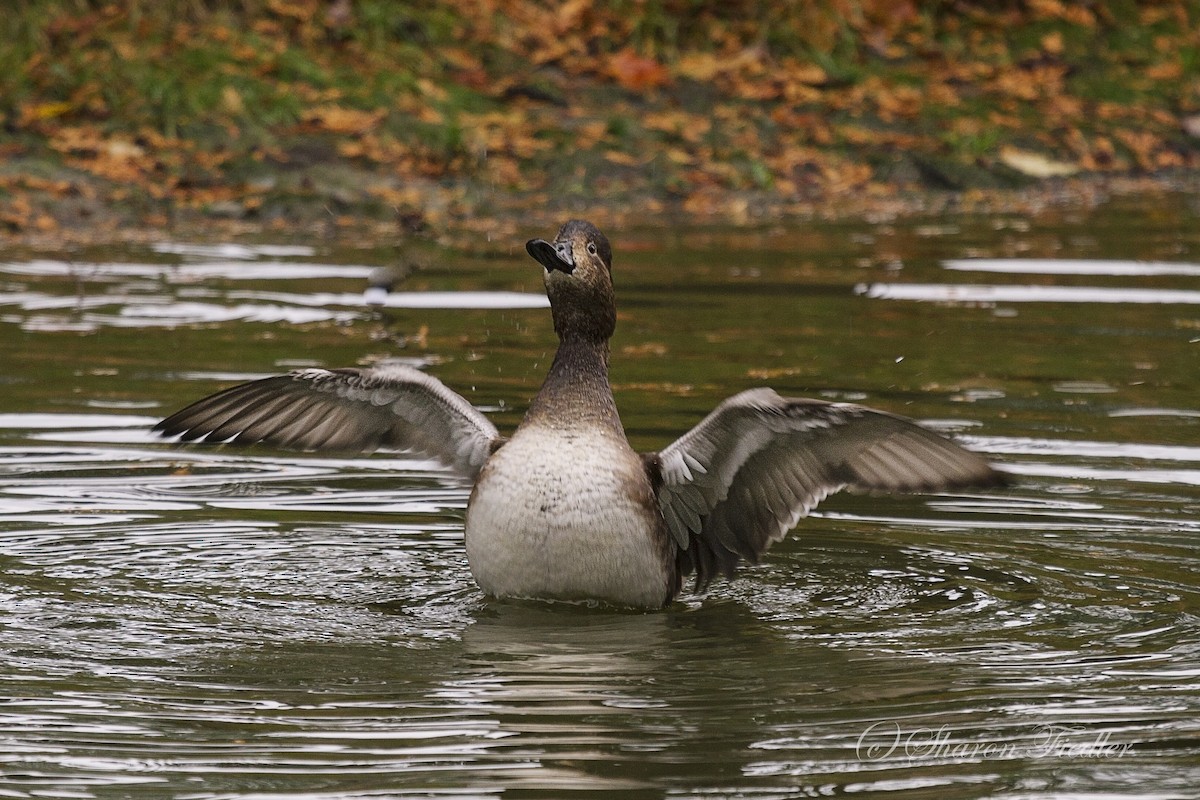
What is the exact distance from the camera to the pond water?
478cm

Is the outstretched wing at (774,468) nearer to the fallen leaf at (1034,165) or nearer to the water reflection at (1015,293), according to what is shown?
the water reflection at (1015,293)

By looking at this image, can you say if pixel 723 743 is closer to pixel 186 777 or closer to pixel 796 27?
pixel 186 777

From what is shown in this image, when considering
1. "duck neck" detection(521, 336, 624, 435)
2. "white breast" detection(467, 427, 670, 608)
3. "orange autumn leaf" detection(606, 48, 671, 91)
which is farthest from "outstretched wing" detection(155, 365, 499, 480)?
"orange autumn leaf" detection(606, 48, 671, 91)

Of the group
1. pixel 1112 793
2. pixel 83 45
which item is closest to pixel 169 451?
pixel 1112 793

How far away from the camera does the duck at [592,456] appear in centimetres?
608

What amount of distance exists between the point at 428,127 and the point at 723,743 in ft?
38.0

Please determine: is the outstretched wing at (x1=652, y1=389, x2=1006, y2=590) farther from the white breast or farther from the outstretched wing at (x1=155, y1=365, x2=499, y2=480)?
the outstretched wing at (x1=155, y1=365, x2=499, y2=480)

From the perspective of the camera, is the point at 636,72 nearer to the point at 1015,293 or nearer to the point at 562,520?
the point at 1015,293

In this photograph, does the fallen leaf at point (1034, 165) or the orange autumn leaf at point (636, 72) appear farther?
the orange autumn leaf at point (636, 72)

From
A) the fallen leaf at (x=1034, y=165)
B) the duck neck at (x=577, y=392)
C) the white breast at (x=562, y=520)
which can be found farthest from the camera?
the fallen leaf at (x=1034, y=165)

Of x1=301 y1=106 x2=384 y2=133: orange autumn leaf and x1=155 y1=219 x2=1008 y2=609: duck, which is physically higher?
x1=301 y1=106 x2=384 y2=133: orange autumn leaf

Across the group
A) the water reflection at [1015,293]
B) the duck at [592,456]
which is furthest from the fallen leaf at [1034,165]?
the duck at [592,456]

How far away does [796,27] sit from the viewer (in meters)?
19.1

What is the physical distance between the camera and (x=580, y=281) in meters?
6.58
